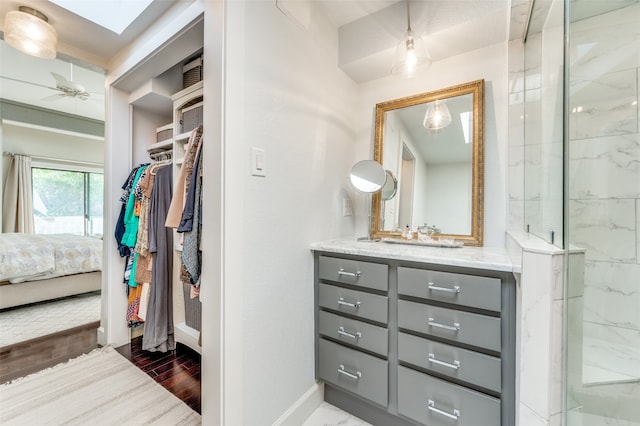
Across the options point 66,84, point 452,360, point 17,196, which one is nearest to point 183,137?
point 452,360

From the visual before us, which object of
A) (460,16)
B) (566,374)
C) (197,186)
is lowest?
(566,374)

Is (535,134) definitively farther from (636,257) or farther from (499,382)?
(499,382)

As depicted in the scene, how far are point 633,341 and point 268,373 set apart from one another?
4.79 feet

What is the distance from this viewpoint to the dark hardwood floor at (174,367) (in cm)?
165

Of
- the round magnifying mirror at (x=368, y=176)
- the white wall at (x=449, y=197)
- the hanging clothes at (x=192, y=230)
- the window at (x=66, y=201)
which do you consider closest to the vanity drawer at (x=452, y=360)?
the white wall at (x=449, y=197)

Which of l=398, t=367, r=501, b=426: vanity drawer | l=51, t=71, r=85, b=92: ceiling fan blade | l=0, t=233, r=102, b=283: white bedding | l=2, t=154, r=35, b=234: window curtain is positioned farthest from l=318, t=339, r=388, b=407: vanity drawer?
l=2, t=154, r=35, b=234: window curtain

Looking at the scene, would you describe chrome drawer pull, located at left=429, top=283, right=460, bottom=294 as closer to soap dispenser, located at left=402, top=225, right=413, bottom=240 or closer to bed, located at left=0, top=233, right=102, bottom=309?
soap dispenser, located at left=402, top=225, right=413, bottom=240

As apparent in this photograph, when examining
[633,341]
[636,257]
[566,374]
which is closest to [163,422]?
[566,374]

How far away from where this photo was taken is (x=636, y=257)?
40.9 inches

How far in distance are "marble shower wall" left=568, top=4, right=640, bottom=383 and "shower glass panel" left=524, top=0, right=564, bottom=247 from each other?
2.0 inches

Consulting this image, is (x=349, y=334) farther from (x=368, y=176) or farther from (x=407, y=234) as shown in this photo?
(x=368, y=176)

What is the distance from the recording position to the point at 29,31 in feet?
5.14

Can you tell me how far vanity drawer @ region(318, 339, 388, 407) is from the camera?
1351mm

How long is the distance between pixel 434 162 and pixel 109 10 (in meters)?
2.32
